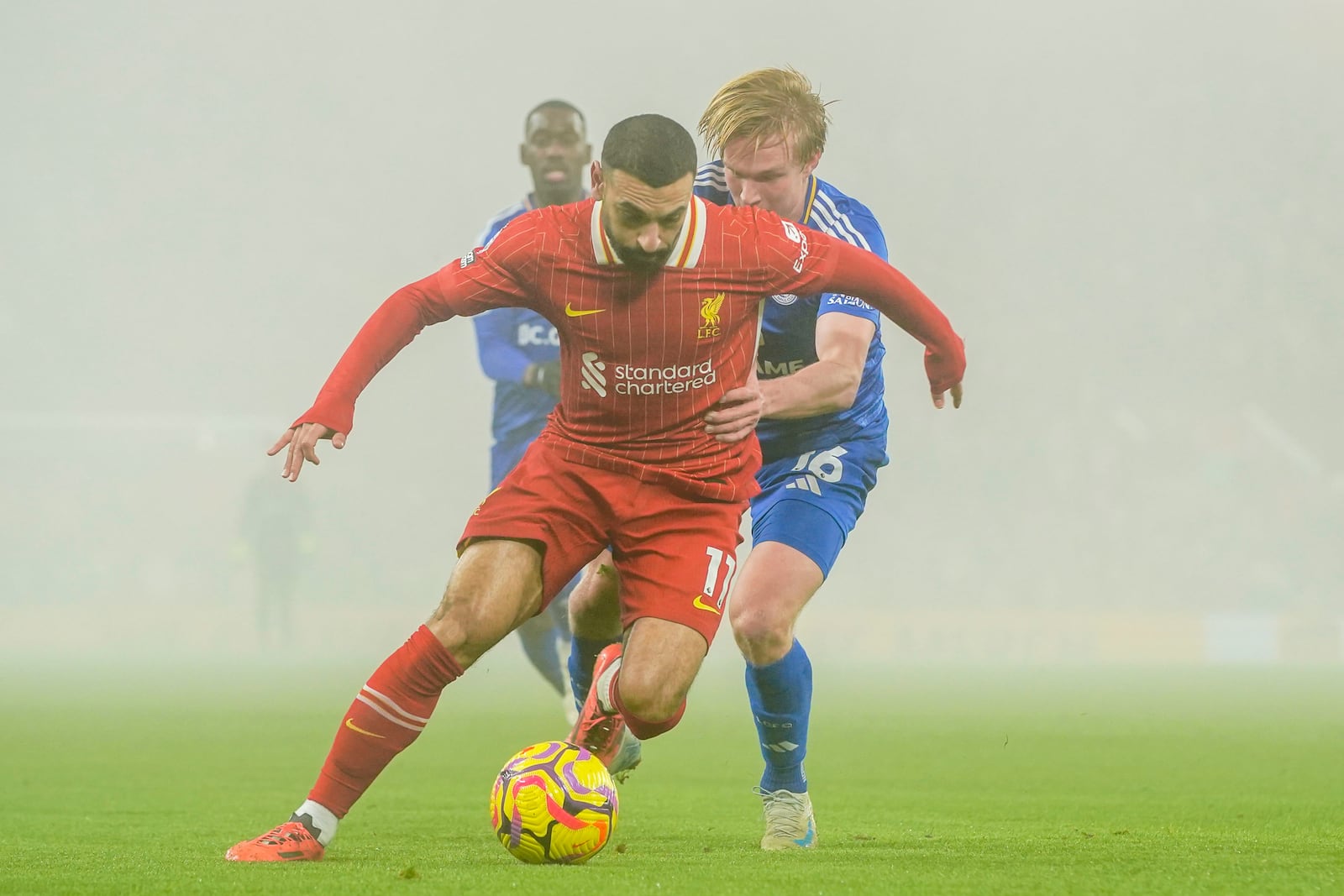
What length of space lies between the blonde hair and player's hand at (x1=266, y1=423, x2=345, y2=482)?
6.06 feet

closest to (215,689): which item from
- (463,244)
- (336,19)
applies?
(463,244)

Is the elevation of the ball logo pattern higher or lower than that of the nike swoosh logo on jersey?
lower

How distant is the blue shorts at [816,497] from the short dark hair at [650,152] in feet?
4.71

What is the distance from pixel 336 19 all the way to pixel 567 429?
34.4 meters

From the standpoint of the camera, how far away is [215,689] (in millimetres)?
17125

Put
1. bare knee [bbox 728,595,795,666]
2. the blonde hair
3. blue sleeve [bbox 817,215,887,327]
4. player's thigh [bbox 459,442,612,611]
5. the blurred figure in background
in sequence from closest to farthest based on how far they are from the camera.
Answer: player's thigh [bbox 459,442,612,611] < bare knee [bbox 728,595,795,666] < the blonde hair < blue sleeve [bbox 817,215,887,327] < the blurred figure in background

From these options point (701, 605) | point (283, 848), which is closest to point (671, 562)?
point (701, 605)

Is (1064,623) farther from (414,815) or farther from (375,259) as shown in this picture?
(414,815)

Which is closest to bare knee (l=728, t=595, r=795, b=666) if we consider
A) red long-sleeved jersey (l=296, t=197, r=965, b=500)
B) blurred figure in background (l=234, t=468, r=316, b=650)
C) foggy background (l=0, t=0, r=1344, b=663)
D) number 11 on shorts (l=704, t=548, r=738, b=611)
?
number 11 on shorts (l=704, t=548, r=738, b=611)

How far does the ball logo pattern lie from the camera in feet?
13.8

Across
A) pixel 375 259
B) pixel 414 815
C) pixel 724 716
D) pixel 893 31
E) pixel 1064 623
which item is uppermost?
pixel 893 31

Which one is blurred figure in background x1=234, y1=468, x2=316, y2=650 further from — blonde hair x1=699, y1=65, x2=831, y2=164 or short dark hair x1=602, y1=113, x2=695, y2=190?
short dark hair x1=602, y1=113, x2=695, y2=190

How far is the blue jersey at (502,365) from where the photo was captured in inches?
376

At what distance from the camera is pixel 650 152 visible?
425 cm
